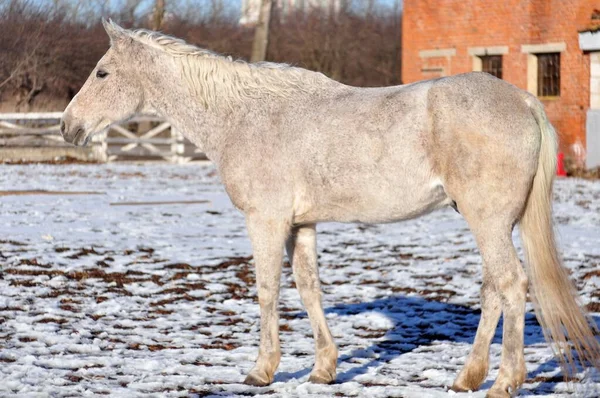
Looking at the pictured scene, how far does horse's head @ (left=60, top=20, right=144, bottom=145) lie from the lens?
5.83 m

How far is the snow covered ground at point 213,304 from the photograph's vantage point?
5418mm

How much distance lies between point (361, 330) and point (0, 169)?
16.9m

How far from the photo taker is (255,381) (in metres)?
5.29

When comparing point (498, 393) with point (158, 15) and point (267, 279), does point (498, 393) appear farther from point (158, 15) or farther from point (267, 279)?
point (158, 15)

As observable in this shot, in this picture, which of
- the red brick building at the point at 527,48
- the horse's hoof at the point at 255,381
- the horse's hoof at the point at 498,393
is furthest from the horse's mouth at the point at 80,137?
the red brick building at the point at 527,48

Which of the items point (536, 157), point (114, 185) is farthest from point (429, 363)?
point (114, 185)

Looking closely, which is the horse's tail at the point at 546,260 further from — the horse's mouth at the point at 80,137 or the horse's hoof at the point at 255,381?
the horse's mouth at the point at 80,137

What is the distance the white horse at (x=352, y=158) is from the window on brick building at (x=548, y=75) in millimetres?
18657

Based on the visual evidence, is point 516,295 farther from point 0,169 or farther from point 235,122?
point 0,169

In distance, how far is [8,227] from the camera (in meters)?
11.8

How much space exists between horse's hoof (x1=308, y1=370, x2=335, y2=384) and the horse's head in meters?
2.03

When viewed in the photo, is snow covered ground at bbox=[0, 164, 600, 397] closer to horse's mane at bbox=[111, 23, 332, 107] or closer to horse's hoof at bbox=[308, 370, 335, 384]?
horse's hoof at bbox=[308, 370, 335, 384]

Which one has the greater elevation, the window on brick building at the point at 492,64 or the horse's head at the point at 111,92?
the window on brick building at the point at 492,64

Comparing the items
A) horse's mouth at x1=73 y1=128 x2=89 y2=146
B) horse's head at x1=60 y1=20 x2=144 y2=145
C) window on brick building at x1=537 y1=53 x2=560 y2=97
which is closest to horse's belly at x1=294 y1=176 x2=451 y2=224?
horse's head at x1=60 y1=20 x2=144 y2=145
